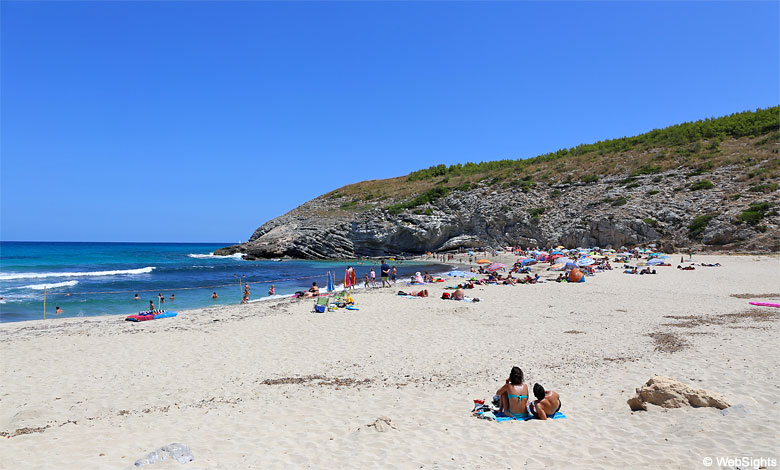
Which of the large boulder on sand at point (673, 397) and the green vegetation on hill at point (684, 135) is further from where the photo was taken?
the green vegetation on hill at point (684, 135)

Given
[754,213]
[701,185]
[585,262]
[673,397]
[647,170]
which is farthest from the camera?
[647,170]

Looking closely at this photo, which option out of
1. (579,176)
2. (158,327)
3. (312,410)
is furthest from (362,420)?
(579,176)

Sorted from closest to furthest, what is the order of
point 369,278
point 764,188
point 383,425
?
1. point 383,425
2. point 369,278
3. point 764,188

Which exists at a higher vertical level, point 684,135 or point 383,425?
point 684,135

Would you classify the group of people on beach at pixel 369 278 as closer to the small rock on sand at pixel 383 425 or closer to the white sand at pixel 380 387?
the white sand at pixel 380 387

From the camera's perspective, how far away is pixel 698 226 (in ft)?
119

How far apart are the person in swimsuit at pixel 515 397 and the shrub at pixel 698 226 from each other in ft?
127

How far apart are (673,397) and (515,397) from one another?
2197mm

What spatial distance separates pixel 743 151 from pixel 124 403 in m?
56.7

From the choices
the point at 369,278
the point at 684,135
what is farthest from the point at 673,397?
the point at 684,135

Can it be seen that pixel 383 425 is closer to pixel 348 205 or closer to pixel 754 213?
pixel 754 213

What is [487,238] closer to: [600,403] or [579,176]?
[579,176]

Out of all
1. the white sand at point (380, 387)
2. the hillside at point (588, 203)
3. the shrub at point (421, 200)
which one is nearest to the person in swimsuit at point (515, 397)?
the white sand at point (380, 387)

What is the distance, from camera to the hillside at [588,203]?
36844mm
